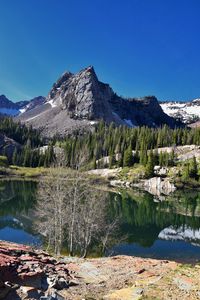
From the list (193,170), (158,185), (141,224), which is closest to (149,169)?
(158,185)

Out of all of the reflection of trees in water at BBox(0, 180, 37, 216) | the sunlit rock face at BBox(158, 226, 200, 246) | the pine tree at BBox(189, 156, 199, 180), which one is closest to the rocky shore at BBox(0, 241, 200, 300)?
the sunlit rock face at BBox(158, 226, 200, 246)

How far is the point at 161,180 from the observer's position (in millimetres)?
149250

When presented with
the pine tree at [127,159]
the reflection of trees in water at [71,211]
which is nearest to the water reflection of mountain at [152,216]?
the reflection of trees in water at [71,211]

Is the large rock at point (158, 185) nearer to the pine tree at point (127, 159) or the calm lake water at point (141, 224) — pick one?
the calm lake water at point (141, 224)

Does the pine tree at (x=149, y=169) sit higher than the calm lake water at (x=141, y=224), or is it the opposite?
the pine tree at (x=149, y=169)

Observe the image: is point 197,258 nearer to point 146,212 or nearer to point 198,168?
point 146,212

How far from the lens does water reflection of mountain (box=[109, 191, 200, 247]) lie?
62344mm

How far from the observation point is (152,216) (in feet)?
277

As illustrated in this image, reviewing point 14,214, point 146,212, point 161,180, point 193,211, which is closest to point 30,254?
point 14,214

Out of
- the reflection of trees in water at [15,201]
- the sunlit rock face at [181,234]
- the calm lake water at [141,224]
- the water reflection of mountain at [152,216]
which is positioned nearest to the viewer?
the calm lake water at [141,224]

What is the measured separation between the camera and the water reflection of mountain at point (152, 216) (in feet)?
205

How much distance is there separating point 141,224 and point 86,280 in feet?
→ 173

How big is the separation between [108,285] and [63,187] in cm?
2117

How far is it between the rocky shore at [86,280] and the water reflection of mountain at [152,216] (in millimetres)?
30208
